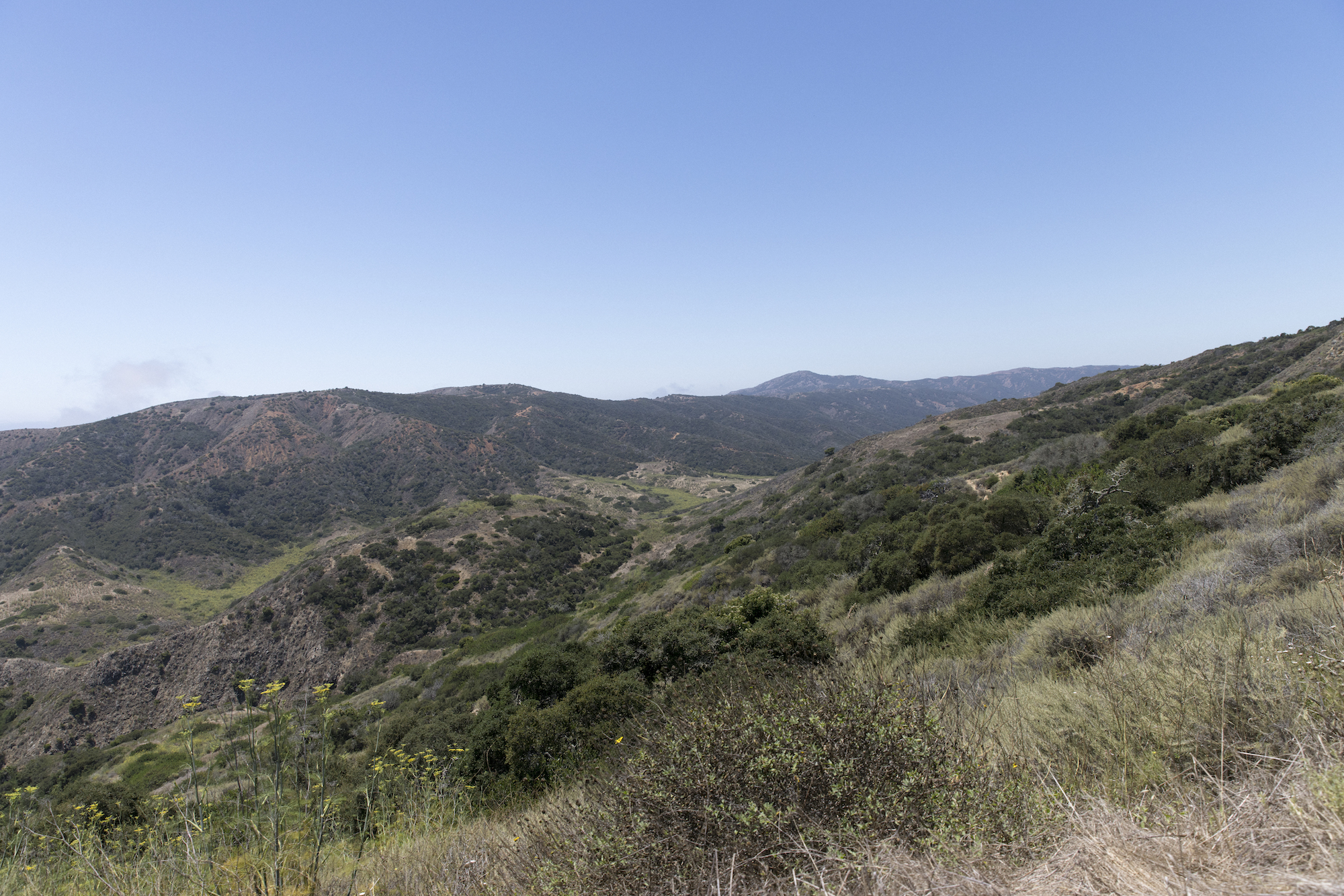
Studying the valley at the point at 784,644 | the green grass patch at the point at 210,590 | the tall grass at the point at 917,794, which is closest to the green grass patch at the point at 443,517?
the valley at the point at 784,644

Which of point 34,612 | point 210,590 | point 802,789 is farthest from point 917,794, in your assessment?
point 210,590

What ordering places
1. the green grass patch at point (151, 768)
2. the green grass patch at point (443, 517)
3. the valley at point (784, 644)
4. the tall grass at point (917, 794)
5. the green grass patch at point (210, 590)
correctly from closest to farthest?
1. the tall grass at point (917, 794)
2. the valley at point (784, 644)
3. the green grass patch at point (151, 768)
4. the green grass patch at point (443, 517)
5. the green grass patch at point (210, 590)

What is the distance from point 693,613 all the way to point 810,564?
5920 mm

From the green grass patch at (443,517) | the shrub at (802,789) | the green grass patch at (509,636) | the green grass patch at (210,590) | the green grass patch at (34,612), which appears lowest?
the green grass patch at (210,590)

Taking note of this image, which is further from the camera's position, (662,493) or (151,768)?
(662,493)

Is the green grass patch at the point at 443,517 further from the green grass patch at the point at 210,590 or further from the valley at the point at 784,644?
the green grass patch at the point at 210,590

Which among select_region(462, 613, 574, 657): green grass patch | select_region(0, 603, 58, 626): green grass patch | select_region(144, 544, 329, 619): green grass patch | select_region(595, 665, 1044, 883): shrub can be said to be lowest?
select_region(144, 544, 329, 619): green grass patch

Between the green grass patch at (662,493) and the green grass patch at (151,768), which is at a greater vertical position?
the green grass patch at (662,493)

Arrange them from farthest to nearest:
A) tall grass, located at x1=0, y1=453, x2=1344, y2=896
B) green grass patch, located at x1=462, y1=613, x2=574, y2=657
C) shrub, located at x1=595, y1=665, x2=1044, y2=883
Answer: green grass patch, located at x1=462, y1=613, x2=574, y2=657 → shrub, located at x1=595, y1=665, x2=1044, y2=883 → tall grass, located at x1=0, y1=453, x2=1344, y2=896

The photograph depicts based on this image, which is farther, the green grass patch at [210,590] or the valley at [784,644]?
the green grass patch at [210,590]

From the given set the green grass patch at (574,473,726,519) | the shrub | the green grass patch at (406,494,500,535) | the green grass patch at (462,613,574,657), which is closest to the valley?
the shrub

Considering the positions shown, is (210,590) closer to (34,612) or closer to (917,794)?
(34,612)

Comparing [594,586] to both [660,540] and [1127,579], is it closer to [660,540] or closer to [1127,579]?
[660,540]

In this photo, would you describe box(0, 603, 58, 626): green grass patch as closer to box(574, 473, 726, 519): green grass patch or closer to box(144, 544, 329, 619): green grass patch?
box(144, 544, 329, 619): green grass patch
